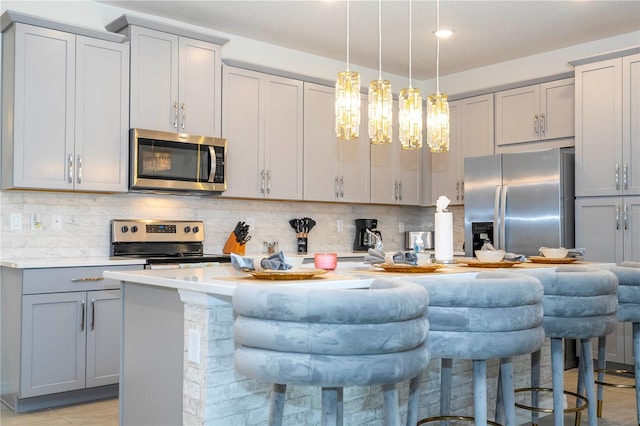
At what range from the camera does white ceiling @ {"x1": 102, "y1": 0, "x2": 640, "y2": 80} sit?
4.43 meters

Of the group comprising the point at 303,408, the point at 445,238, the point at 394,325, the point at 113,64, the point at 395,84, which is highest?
the point at 395,84

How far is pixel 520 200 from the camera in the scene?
5.08 m

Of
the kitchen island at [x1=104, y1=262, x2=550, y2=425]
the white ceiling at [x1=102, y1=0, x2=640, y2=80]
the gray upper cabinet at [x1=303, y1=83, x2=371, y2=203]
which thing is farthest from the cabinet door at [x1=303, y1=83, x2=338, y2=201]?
the kitchen island at [x1=104, y1=262, x2=550, y2=425]

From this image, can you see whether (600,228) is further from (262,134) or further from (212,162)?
(212,162)

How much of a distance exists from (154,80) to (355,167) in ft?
6.84

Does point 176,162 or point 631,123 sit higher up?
point 631,123

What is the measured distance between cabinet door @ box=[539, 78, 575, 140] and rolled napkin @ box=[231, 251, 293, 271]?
3737 millimetres

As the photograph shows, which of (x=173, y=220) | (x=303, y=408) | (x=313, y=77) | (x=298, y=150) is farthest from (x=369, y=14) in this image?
(x=303, y=408)

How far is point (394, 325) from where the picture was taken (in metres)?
1.60

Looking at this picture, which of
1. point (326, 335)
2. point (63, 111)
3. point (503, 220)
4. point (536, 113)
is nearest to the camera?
point (326, 335)

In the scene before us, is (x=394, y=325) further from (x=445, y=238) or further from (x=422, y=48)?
(x=422, y=48)

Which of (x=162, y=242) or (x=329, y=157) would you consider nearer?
(x=162, y=242)

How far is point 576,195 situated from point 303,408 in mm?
3478

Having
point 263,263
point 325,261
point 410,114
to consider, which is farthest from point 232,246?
point 263,263
